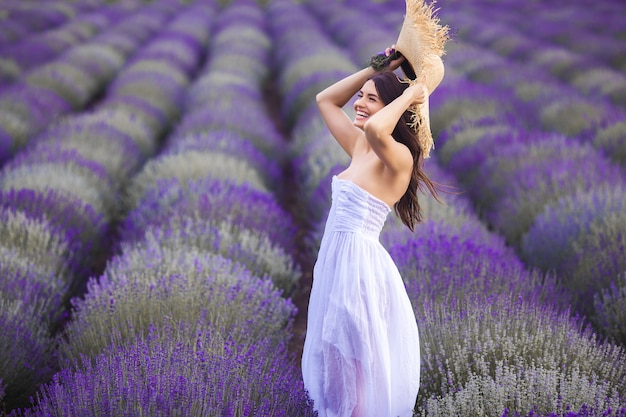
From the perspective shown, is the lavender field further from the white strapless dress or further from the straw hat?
the straw hat

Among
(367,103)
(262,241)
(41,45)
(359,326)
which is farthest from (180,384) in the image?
(41,45)

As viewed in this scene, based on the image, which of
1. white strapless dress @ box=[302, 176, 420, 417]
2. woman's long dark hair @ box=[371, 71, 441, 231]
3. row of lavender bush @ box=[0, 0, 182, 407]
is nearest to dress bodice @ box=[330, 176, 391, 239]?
white strapless dress @ box=[302, 176, 420, 417]

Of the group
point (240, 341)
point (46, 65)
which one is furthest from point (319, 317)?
point (46, 65)

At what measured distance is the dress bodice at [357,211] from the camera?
7.18 feet

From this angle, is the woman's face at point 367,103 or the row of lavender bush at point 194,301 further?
the woman's face at point 367,103

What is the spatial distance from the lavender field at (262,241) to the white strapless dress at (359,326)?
0.13 meters

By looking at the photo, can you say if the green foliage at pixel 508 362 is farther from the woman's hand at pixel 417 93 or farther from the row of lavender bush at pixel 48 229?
the row of lavender bush at pixel 48 229

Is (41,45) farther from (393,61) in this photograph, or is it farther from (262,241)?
(393,61)

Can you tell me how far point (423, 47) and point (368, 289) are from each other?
81 cm

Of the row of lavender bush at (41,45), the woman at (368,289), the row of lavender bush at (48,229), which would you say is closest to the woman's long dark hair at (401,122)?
the woman at (368,289)

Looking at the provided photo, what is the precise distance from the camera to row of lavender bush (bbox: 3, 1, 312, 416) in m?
1.97

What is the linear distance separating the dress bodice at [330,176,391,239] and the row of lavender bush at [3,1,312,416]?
568 millimetres

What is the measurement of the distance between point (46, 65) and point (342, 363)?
9.01 meters

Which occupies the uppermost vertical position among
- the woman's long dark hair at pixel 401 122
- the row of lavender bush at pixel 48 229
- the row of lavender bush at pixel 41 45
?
the woman's long dark hair at pixel 401 122
